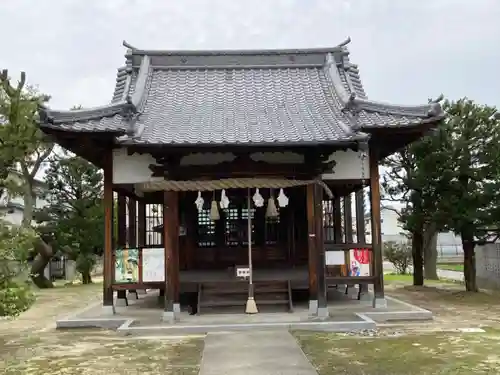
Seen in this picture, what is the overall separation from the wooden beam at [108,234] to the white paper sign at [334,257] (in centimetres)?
488

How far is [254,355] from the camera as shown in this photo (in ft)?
26.6

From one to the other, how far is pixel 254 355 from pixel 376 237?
16.6 ft

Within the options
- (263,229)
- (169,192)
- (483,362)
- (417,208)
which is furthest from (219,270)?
(483,362)

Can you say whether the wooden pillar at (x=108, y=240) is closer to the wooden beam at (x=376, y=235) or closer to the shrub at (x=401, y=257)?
the wooden beam at (x=376, y=235)

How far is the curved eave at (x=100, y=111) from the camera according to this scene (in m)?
11.0

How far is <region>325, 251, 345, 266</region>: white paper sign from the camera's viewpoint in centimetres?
1205

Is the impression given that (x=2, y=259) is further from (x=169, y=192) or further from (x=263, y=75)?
(x=263, y=75)

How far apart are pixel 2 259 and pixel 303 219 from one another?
29.0 feet

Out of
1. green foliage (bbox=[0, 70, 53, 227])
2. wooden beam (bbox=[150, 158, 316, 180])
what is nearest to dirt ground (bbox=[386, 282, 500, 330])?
wooden beam (bbox=[150, 158, 316, 180])

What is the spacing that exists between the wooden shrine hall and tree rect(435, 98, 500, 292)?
271 cm

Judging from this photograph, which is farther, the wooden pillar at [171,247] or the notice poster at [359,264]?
the notice poster at [359,264]

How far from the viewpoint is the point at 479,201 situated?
1509 centimetres

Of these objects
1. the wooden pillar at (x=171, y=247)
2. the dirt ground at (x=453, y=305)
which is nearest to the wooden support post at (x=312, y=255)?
the dirt ground at (x=453, y=305)

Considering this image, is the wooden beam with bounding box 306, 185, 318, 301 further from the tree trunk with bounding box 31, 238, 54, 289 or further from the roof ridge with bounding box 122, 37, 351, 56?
the tree trunk with bounding box 31, 238, 54, 289
